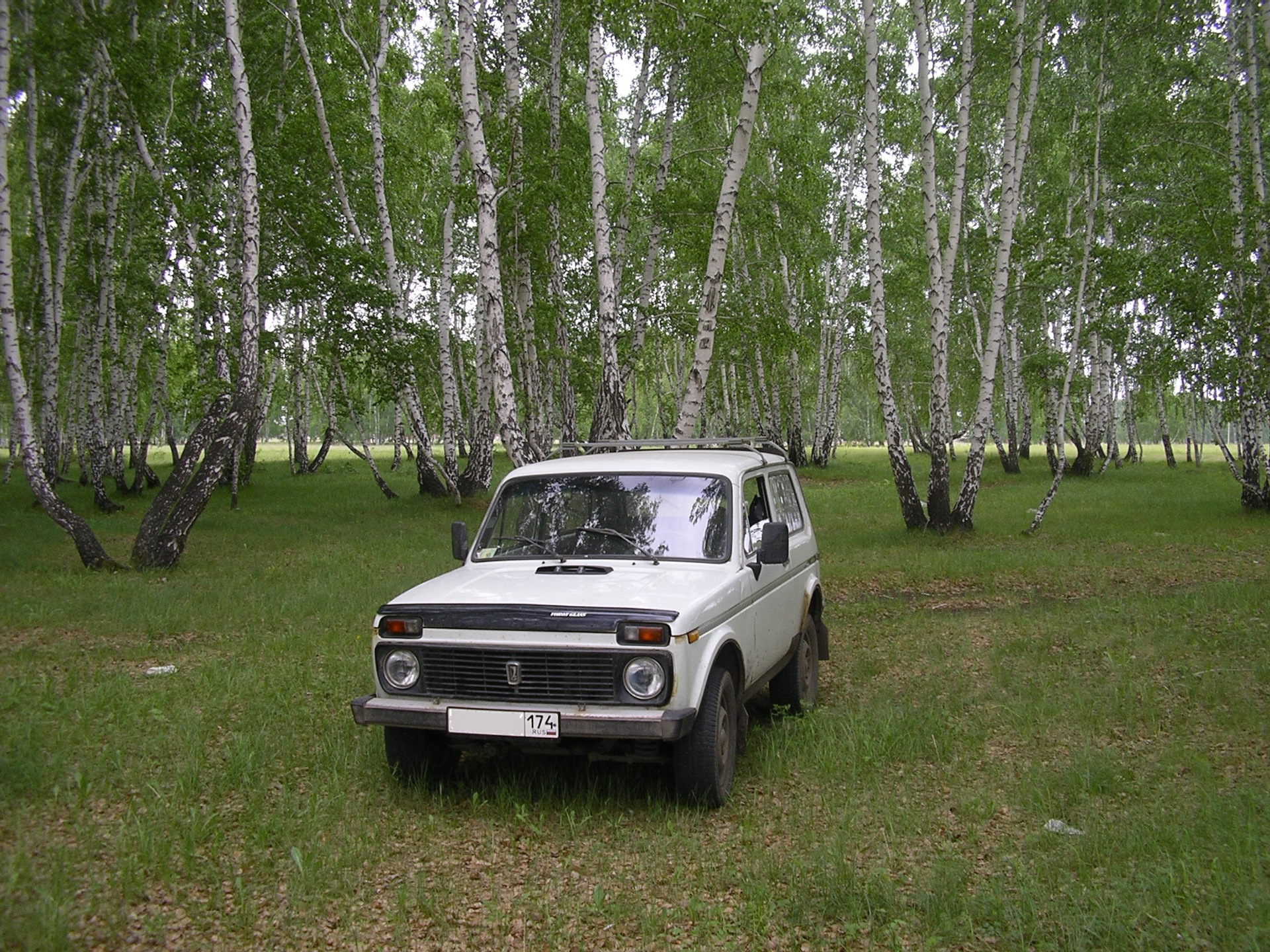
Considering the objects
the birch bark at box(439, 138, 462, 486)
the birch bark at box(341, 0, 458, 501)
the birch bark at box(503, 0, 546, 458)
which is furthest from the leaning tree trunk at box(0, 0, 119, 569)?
the birch bark at box(439, 138, 462, 486)

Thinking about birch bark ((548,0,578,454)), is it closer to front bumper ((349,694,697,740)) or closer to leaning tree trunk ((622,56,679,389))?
leaning tree trunk ((622,56,679,389))

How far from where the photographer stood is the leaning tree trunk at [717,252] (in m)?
12.4

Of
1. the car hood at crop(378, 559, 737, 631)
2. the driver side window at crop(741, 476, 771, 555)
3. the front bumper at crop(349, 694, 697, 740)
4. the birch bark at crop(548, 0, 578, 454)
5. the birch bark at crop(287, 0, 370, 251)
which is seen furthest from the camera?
the birch bark at crop(287, 0, 370, 251)

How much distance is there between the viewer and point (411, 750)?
538 centimetres

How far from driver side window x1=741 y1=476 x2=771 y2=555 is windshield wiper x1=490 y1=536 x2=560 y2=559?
117 cm

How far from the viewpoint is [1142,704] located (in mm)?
6746

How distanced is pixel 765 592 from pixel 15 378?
10.6 m

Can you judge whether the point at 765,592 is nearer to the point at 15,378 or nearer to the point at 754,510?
the point at 754,510

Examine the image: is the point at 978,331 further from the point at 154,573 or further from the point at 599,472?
the point at 599,472

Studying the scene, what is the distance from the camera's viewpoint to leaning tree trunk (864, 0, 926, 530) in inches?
591

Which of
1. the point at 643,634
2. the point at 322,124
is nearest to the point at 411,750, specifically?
the point at 643,634

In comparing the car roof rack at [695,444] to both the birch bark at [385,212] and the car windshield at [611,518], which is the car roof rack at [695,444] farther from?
the birch bark at [385,212]

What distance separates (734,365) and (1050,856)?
114ft

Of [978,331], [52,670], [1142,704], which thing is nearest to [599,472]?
[1142,704]
